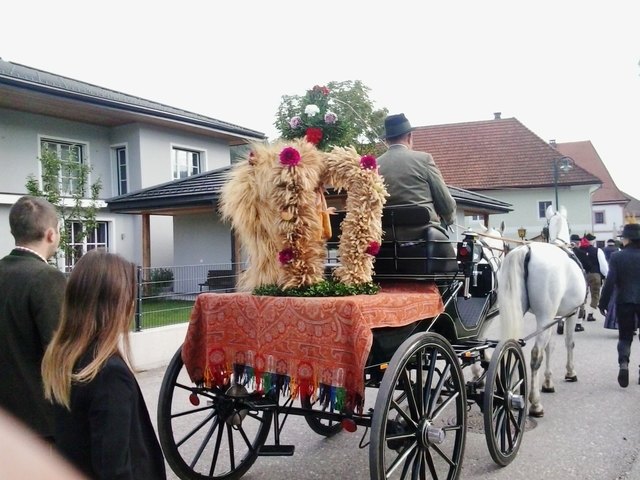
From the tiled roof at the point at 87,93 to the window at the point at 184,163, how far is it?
1.26 metres

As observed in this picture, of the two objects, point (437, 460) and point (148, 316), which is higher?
point (148, 316)

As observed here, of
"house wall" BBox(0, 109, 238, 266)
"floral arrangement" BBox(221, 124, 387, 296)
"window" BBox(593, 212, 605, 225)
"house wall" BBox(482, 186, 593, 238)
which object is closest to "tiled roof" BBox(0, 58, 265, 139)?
"house wall" BBox(0, 109, 238, 266)

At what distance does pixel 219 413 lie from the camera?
4.05 m

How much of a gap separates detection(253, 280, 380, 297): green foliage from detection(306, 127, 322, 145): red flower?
3.16ft

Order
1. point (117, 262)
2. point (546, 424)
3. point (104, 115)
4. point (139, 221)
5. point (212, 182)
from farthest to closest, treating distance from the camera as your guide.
Answer: point (139, 221)
point (104, 115)
point (212, 182)
point (546, 424)
point (117, 262)

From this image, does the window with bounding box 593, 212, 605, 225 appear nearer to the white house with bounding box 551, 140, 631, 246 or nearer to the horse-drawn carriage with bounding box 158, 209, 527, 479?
the white house with bounding box 551, 140, 631, 246

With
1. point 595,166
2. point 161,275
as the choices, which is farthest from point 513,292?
point 595,166

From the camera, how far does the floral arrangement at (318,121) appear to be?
4121 millimetres

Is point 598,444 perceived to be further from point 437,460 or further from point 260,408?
point 260,408

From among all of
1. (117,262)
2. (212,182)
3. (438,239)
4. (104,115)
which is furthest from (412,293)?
(104,115)

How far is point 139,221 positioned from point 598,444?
16.1 metres

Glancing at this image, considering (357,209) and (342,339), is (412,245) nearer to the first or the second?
(357,209)

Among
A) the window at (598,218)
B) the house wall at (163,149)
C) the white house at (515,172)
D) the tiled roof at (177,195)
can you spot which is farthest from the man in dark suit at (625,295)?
the window at (598,218)

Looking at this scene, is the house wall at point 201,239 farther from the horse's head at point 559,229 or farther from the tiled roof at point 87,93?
the horse's head at point 559,229
